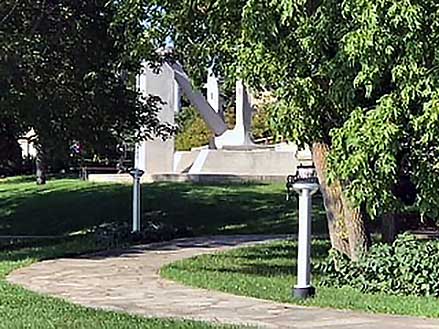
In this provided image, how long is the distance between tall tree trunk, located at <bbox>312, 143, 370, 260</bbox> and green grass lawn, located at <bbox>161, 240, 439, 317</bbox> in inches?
23.5

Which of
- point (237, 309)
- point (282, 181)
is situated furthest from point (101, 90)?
point (282, 181)

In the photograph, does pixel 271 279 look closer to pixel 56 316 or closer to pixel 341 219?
pixel 341 219

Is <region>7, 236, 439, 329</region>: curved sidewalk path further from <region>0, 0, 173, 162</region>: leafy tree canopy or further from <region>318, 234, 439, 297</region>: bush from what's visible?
<region>0, 0, 173, 162</region>: leafy tree canopy

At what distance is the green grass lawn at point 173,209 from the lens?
2252 cm

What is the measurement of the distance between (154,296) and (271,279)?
208 cm

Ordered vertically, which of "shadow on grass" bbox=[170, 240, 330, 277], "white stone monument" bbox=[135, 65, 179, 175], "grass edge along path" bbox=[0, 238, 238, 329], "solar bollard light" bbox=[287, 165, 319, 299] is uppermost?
"white stone monument" bbox=[135, 65, 179, 175]

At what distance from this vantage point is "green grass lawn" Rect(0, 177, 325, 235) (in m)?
22.5

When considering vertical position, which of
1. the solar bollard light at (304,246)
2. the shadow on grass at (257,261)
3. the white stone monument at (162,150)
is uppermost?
the white stone monument at (162,150)

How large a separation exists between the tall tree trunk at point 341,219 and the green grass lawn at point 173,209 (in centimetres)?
830

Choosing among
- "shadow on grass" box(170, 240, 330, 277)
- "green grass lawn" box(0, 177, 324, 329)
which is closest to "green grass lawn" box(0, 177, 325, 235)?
"green grass lawn" box(0, 177, 324, 329)

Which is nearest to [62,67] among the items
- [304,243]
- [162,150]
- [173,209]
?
[173,209]

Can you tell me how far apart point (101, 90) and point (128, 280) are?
19.6 ft

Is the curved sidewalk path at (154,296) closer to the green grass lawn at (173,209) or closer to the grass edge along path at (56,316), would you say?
the grass edge along path at (56,316)

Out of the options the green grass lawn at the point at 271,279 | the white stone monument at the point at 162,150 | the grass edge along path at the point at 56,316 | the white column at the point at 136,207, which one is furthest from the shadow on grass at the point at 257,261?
the white stone monument at the point at 162,150
